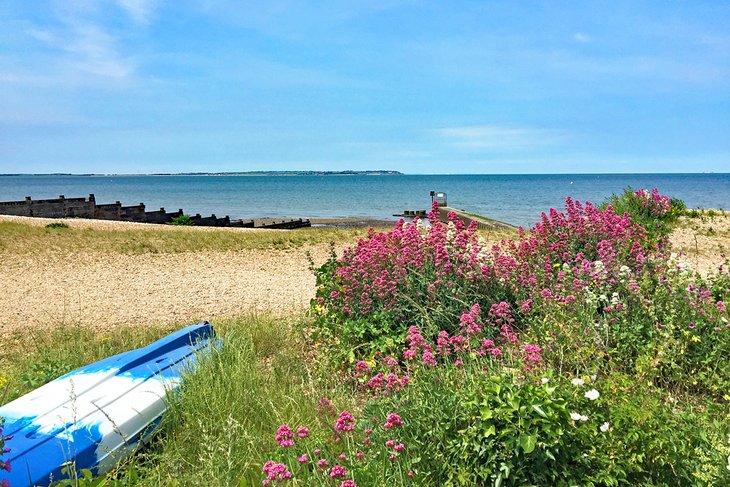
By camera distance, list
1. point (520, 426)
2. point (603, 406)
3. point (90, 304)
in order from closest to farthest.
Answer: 1. point (520, 426)
2. point (603, 406)
3. point (90, 304)

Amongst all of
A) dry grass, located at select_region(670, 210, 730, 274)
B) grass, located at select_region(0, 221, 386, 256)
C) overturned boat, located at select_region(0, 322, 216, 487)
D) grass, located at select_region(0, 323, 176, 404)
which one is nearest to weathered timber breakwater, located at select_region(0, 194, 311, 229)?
grass, located at select_region(0, 221, 386, 256)

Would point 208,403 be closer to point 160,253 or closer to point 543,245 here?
point 543,245

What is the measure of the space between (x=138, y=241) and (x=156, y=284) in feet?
14.2

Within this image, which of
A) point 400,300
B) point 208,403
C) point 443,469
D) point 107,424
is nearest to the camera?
point 443,469

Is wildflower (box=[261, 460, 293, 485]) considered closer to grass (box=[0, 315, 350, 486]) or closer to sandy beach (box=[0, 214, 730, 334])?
grass (box=[0, 315, 350, 486])

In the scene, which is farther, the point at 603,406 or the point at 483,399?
the point at 603,406

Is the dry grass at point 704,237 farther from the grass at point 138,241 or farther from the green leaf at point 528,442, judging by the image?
the green leaf at point 528,442

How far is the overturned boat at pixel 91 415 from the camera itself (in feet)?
10.3

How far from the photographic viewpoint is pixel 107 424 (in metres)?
3.51

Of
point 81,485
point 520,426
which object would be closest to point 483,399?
point 520,426

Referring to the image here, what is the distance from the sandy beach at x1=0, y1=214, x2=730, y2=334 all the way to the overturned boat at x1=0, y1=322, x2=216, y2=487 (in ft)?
7.89

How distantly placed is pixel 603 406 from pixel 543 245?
341 cm

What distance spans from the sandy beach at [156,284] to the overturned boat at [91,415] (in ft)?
7.89

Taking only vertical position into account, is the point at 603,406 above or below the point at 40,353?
above
